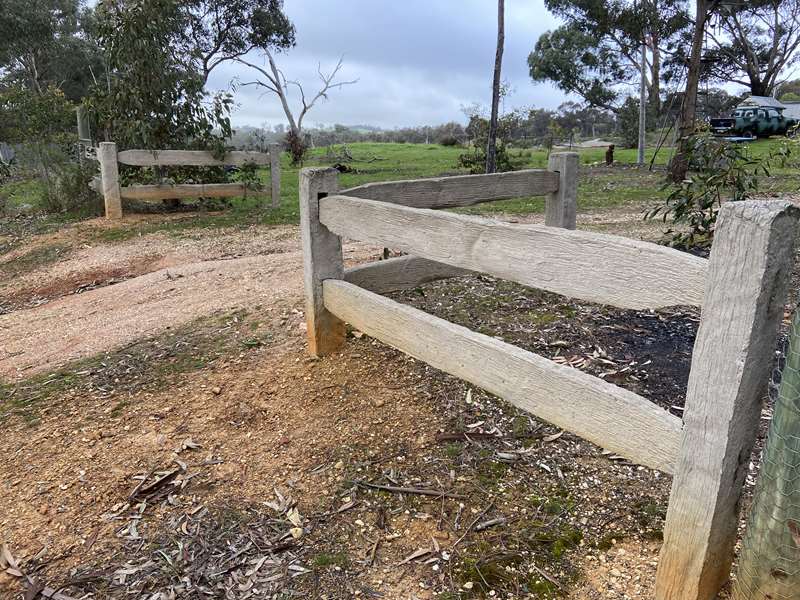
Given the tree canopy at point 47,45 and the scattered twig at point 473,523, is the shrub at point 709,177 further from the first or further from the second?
the tree canopy at point 47,45

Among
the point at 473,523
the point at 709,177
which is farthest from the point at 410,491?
the point at 709,177

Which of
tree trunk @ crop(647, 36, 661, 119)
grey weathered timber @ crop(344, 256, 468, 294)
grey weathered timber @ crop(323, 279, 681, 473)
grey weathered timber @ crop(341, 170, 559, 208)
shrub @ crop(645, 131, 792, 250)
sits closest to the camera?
grey weathered timber @ crop(323, 279, 681, 473)

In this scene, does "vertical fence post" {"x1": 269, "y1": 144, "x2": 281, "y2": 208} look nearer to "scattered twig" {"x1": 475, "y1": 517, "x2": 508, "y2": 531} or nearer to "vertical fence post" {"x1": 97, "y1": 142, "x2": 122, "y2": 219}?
"vertical fence post" {"x1": 97, "y1": 142, "x2": 122, "y2": 219}

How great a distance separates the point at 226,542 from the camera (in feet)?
8.15

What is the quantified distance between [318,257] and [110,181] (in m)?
7.89

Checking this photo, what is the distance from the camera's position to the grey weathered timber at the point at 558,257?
1846mm

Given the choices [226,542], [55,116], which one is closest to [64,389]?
[226,542]

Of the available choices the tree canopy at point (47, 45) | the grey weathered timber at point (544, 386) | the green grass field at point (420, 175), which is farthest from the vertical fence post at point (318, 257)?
the tree canopy at point (47, 45)

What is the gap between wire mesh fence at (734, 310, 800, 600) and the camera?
1616mm

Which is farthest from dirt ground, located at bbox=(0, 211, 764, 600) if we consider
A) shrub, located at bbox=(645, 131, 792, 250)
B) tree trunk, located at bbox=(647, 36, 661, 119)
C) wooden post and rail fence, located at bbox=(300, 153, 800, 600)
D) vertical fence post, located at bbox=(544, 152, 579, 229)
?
tree trunk, located at bbox=(647, 36, 661, 119)

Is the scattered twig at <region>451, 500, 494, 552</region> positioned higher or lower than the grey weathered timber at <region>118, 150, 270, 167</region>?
lower

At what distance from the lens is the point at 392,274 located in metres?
3.88

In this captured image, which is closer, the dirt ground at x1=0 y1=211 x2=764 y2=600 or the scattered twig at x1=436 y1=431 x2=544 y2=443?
the dirt ground at x1=0 y1=211 x2=764 y2=600

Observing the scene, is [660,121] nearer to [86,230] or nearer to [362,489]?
[86,230]
